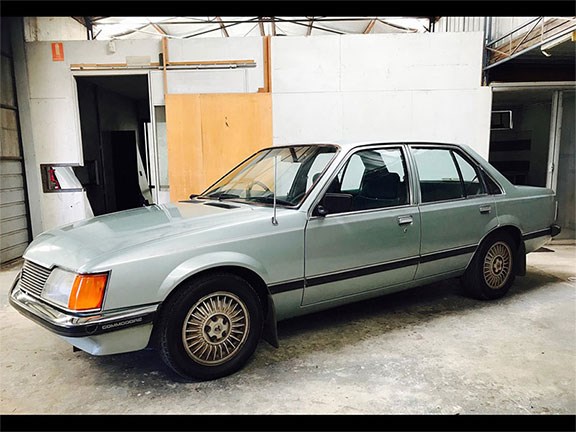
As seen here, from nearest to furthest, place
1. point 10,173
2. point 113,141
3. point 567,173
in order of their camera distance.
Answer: point 10,173
point 567,173
point 113,141

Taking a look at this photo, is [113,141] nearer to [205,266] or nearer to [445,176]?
[445,176]

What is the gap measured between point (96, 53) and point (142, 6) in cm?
495

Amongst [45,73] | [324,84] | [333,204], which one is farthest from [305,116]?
[45,73]

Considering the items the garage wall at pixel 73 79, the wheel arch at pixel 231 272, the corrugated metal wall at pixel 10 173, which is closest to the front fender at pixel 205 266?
the wheel arch at pixel 231 272

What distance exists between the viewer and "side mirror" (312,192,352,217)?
270cm

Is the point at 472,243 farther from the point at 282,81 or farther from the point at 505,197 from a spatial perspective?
the point at 282,81

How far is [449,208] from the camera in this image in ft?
11.0

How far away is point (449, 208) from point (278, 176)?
1412mm

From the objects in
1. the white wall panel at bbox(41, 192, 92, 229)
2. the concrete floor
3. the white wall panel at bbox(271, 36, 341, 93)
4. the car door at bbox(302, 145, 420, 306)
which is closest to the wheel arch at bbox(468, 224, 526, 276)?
the concrete floor

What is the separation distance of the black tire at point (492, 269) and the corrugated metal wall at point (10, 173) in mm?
5671

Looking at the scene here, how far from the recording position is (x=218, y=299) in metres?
2.42

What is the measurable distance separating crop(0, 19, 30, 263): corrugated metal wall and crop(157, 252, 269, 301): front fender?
4.48m

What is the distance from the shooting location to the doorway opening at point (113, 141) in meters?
7.78

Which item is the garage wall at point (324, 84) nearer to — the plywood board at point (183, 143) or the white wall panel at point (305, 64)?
the white wall panel at point (305, 64)
